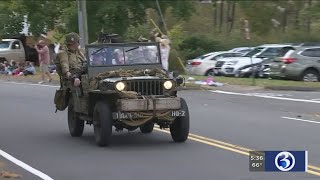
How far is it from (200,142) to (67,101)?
303cm

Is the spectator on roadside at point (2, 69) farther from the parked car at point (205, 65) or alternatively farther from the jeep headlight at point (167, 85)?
the jeep headlight at point (167, 85)

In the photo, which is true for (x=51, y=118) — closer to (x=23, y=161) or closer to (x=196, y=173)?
(x=23, y=161)

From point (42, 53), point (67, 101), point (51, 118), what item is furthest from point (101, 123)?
point (42, 53)

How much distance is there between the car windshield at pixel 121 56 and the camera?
12031mm

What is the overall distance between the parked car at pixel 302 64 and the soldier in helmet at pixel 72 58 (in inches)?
618

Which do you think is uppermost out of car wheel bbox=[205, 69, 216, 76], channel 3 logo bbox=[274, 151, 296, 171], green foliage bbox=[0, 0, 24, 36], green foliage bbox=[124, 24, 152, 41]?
green foliage bbox=[0, 0, 24, 36]

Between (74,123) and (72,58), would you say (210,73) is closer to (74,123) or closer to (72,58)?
(74,123)

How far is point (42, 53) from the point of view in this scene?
29.7 meters

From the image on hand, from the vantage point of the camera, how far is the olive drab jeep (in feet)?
35.8

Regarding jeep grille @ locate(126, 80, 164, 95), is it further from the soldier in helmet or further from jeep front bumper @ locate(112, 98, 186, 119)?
the soldier in helmet

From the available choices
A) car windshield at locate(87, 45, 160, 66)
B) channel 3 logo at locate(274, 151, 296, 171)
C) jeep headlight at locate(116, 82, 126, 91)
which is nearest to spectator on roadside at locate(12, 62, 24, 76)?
car windshield at locate(87, 45, 160, 66)

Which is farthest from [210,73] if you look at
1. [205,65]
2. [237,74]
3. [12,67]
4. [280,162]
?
[280,162]

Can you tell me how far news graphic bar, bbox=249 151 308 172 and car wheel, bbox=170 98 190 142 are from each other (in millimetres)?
2853

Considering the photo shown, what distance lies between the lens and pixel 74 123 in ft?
42.2
